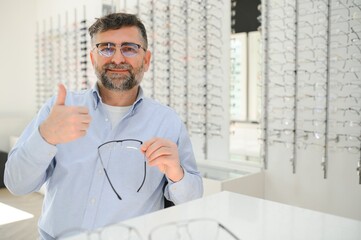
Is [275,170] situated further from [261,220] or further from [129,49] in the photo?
[261,220]

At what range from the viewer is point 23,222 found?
3490 millimetres

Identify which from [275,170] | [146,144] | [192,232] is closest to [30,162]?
[146,144]

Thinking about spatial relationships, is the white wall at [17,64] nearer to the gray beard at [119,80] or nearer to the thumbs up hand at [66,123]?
the gray beard at [119,80]

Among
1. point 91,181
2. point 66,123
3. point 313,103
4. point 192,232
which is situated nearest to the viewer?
point 192,232

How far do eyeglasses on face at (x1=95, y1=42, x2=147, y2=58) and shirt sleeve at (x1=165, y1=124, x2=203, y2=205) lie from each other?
0.41m

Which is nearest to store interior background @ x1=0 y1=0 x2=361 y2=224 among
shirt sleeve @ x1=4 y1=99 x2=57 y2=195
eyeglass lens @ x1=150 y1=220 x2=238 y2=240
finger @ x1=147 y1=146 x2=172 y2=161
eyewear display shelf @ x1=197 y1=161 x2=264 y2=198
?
eyewear display shelf @ x1=197 y1=161 x2=264 y2=198

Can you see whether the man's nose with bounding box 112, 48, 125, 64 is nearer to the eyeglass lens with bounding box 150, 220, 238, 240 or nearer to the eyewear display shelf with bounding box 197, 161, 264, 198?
the eyeglass lens with bounding box 150, 220, 238, 240

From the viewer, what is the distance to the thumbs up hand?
1154 mm

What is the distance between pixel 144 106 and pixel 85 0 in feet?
15.2

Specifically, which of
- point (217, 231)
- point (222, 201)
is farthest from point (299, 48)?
point (217, 231)

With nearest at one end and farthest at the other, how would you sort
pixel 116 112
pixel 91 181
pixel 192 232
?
pixel 192 232
pixel 91 181
pixel 116 112

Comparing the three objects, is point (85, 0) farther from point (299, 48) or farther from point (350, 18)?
point (350, 18)

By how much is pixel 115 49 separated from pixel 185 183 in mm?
633

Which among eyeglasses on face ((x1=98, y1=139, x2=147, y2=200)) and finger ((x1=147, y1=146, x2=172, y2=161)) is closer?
finger ((x1=147, y1=146, x2=172, y2=161))
